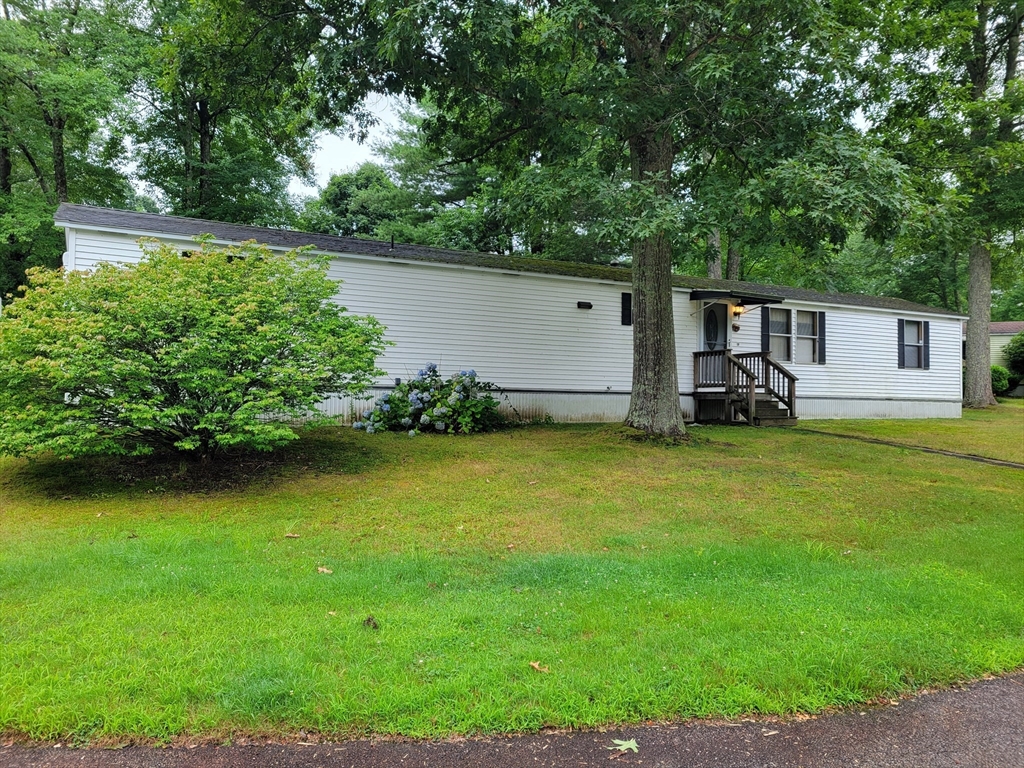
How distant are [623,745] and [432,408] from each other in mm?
8262

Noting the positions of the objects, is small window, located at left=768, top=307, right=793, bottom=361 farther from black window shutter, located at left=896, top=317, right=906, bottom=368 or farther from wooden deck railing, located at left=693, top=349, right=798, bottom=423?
black window shutter, located at left=896, top=317, right=906, bottom=368

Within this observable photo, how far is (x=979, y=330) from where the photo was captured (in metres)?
18.9

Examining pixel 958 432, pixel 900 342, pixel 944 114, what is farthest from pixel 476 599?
pixel 900 342

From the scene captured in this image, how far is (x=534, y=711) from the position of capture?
2.32 metres

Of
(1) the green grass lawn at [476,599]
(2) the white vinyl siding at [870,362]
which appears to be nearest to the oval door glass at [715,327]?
(2) the white vinyl siding at [870,362]

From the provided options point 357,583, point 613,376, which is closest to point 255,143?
point 613,376

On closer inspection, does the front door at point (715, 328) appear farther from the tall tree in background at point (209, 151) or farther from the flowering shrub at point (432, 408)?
the tall tree in background at point (209, 151)

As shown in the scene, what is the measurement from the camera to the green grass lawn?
239 centimetres

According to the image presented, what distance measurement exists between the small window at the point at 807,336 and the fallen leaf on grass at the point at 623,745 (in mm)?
15045

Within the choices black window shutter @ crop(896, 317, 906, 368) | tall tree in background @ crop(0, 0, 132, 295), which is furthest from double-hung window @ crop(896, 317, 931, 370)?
tall tree in background @ crop(0, 0, 132, 295)

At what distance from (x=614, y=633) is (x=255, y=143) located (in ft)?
73.0

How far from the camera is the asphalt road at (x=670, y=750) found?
2076mm

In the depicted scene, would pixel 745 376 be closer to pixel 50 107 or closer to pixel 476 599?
pixel 476 599

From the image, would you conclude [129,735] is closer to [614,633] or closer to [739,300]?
Answer: [614,633]
